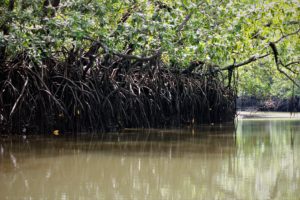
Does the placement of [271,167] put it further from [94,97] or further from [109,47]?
[94,97]

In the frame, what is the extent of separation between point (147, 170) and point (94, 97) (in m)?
4.08

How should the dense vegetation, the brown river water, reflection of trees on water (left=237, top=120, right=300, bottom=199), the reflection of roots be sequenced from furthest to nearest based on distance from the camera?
1. the reflection of roots
2. the dense vegetation
3. reflection of trees on water (left=237, top=120, right=300, bottom=199)
4. the brown river water

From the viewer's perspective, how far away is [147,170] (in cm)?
396

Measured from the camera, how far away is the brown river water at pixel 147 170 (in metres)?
3.04

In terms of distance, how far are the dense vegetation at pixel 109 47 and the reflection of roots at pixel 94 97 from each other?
16 millimetres

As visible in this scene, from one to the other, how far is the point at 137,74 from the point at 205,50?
3156 mm

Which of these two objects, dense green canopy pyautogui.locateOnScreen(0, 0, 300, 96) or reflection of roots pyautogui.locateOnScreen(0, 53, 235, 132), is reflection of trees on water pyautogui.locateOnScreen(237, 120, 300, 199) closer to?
dense green canopy pyautogui.locateOnScreen(0, 0, 300, 96)

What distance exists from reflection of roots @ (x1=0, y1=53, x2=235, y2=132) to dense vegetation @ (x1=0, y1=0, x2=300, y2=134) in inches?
0.6

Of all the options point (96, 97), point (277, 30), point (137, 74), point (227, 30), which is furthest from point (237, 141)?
point (137, 74)

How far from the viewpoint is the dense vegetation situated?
21.4 ft

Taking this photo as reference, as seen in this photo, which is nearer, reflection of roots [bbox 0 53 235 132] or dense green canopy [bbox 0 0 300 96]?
dense green canopy [bbox 0 0 300 96]

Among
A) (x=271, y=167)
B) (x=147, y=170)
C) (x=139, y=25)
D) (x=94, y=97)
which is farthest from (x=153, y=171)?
(x=94, y=97)

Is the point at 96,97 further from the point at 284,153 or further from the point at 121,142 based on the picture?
the point at 284,153

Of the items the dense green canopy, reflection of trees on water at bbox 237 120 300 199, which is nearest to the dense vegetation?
the dense green canopy
